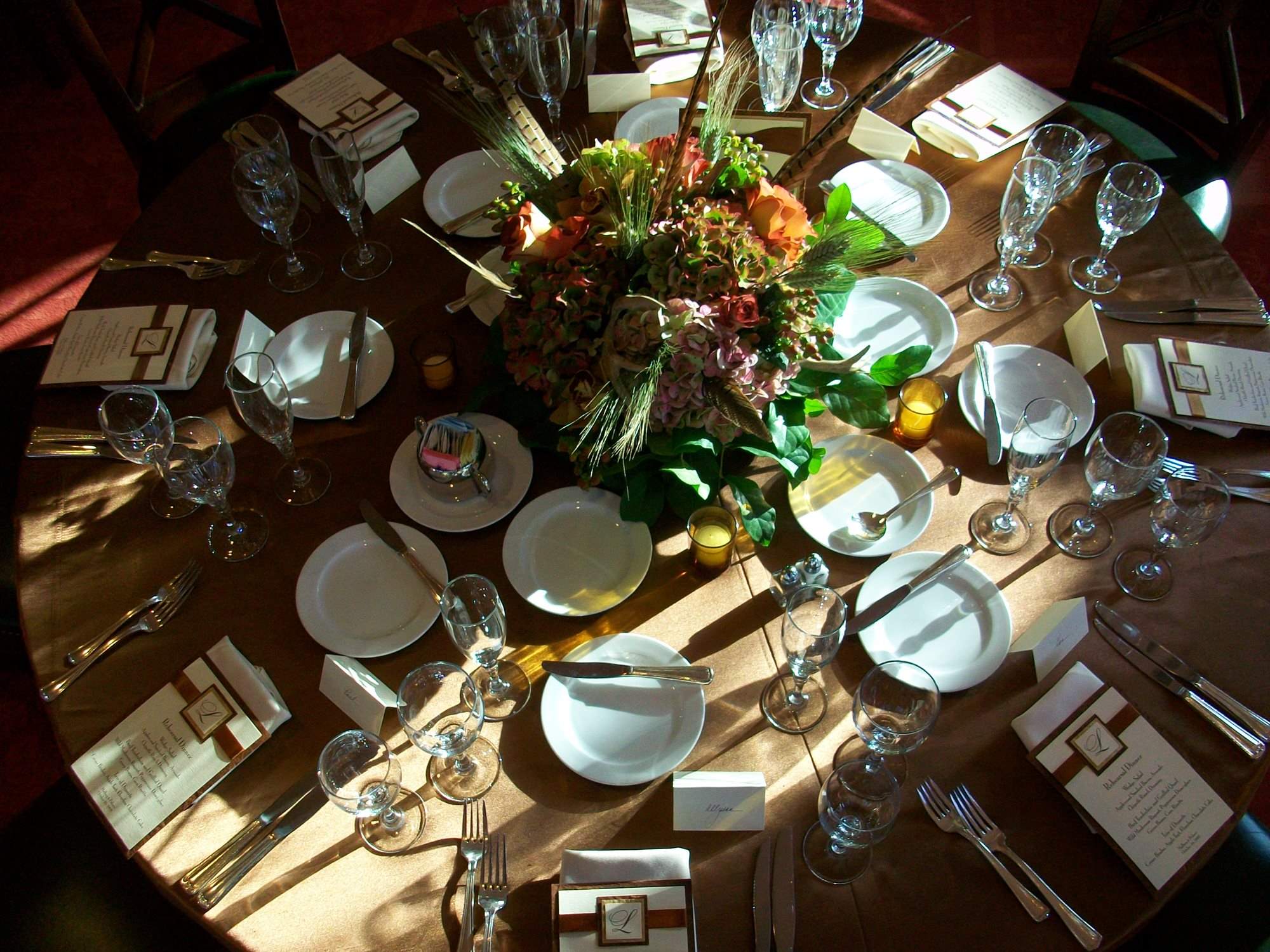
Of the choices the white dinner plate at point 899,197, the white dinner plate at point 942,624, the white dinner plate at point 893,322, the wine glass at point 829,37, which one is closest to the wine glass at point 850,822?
the white dinner plate at point 942,624

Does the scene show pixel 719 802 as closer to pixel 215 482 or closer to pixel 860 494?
Result: pixel 860 494

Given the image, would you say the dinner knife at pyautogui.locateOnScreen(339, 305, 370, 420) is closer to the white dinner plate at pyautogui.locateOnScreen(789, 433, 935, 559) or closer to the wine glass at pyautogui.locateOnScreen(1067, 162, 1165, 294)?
the white dinner plate at pyautogui.locateOnScreen(789, 433, 935, 559)

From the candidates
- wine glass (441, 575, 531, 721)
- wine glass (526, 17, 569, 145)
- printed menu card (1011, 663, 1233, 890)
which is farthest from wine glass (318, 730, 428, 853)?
wine glass (526, 17, 569, 145)

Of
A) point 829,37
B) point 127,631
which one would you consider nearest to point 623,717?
point 127,631

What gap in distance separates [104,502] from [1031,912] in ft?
5.24

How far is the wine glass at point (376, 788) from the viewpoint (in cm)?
130

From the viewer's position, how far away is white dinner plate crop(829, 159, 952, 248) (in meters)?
1.94

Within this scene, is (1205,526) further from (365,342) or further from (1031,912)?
(365,342)

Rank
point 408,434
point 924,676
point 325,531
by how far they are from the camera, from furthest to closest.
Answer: point 408,434 → point 325,531 → point 924,676

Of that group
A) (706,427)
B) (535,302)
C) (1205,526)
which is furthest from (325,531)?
(1205,526)

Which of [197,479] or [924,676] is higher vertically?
[197,479]

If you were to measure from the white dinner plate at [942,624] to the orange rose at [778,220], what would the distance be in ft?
1.74

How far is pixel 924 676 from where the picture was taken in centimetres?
133

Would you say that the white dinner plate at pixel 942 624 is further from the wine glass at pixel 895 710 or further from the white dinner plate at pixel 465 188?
the white dinner plate at pixel 465 188
